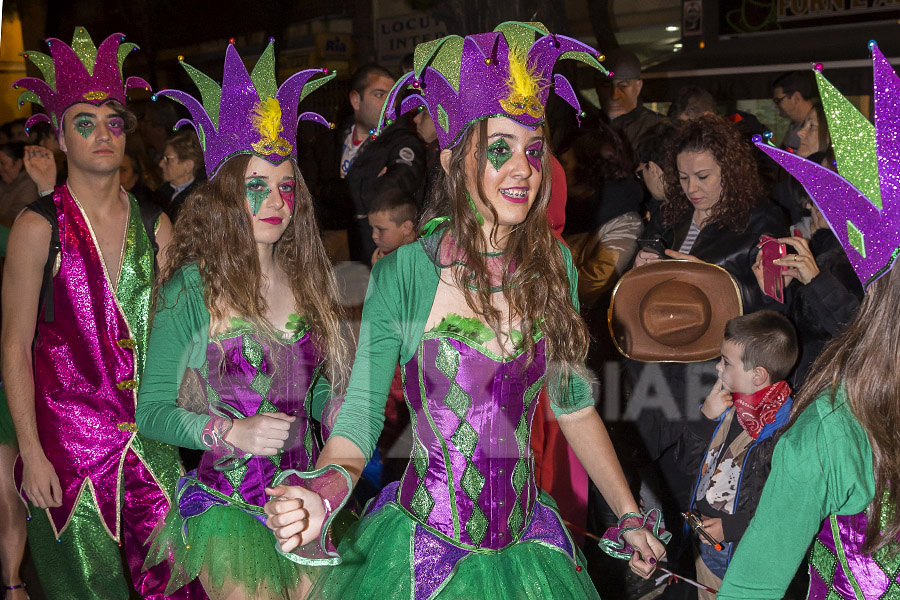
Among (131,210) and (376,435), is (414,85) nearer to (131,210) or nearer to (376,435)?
(376,435)

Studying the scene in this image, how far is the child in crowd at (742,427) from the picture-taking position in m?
1.87

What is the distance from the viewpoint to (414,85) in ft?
4.77

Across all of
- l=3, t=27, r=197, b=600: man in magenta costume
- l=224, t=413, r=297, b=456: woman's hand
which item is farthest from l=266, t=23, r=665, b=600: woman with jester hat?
l=3, t=27, r=197, b=600: man in magenta costume

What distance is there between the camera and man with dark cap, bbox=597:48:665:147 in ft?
6.81

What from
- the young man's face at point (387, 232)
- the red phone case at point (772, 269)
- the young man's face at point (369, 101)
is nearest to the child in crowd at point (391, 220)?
the young man's face at point (387, 232)

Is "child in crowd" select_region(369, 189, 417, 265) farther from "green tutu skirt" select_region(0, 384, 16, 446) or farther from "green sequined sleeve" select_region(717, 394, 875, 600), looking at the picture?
"green sequined sleeve" select_region(717, 394, 875, 600)

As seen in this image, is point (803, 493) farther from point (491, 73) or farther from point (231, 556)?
point (231, 556)

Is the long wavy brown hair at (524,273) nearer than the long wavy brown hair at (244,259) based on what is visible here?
Yes

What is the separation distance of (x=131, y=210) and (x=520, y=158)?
3.51ft

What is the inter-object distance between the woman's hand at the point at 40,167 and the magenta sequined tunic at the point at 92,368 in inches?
7.3

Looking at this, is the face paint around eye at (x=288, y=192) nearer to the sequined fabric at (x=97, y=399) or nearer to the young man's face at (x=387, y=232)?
the young man's face at (x=387, y=232)

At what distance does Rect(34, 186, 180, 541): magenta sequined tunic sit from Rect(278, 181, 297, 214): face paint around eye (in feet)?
1.71

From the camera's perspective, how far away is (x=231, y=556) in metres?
1.59

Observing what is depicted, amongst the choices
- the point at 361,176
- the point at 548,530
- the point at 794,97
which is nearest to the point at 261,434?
the point at 548,530
